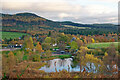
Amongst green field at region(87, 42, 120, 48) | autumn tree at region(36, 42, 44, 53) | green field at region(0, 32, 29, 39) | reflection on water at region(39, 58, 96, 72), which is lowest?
reflection on water at region(39, 58, 96, 72)

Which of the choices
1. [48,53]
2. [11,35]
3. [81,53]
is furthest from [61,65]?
[11,35]

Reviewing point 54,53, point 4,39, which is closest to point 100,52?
point 54,53

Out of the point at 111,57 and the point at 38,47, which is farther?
the point at 38,47

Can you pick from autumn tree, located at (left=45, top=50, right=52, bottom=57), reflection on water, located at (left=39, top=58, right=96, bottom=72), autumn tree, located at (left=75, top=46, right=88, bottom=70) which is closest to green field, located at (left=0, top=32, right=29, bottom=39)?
autumn tree, located at (left=45, top=50, right=52, bottom=57)

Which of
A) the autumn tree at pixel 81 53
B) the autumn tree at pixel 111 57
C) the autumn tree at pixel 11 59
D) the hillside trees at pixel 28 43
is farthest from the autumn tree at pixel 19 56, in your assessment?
the autumn tree at pixel 111 57

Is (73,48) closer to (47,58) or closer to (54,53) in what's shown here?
(54,53)

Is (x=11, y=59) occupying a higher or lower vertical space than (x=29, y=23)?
lower

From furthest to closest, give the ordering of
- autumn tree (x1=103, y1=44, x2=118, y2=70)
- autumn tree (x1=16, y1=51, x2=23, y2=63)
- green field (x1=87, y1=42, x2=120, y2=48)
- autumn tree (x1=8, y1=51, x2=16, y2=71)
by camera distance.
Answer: autumn tree (x1=16, y1=51, x2=23, y2=63) < autumn tree (x1=8, y1=51, x2=16, y2=71) < green field (x1=87, y1=42, x2=120, y2=48) < autumn tree (x1=103, y1=44, x2=118, y2=70)

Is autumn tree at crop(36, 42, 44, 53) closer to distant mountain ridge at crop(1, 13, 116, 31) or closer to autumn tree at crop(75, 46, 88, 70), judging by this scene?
distant mountain ridge at crop(1, 13, 116, 31)

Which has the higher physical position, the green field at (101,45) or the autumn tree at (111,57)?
the green field at (101,45)

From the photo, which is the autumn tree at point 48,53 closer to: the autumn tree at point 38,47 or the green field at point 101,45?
the autumn tree at point 38,47

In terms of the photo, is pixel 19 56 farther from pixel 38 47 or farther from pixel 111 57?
pixel 111 57

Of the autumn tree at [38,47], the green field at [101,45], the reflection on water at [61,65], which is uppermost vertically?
the green field at [101,45]
